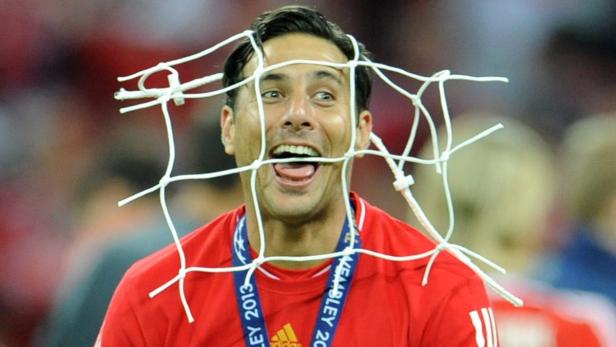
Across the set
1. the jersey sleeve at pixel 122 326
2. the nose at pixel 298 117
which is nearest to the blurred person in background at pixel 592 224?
the nose at pixel 298 117

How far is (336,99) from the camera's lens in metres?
3.11

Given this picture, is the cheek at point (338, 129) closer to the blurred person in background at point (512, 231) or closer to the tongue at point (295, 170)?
the tongue at point (295, 170)

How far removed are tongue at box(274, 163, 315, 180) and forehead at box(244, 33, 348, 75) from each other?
240 mm

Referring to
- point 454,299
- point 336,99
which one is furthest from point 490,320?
point 336,99

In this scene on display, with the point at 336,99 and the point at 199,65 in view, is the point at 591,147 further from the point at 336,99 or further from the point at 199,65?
the point at 199,65

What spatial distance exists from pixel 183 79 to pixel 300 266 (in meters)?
3.84

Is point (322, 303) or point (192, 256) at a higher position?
point (192, 256)

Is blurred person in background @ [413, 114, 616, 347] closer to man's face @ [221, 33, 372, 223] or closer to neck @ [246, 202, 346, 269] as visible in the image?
neck @ [246, 202, 346, 269]

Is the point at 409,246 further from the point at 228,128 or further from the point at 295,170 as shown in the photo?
the point at 228,128

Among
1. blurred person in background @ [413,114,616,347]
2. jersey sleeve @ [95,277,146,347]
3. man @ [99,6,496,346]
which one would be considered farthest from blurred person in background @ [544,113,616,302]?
jersey sleeve @ [95,277,146,347]

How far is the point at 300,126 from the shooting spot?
305 cm

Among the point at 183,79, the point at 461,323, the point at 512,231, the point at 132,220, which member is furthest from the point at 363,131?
the point at 183,79

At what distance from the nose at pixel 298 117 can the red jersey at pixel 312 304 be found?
1.06ft

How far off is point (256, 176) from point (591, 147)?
1381 mm
